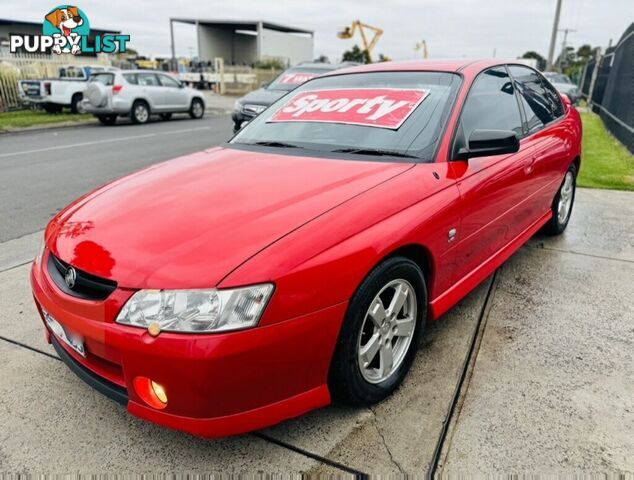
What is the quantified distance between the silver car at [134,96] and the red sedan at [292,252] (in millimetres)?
12226

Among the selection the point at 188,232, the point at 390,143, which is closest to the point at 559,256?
the point at 390,143

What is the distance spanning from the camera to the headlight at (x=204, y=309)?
67.7 inches

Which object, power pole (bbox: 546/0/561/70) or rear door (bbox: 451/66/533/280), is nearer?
rear door (bbox: 451/66/533/280)

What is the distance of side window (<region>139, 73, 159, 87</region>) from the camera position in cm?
1467

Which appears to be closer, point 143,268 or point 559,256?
point 143,268

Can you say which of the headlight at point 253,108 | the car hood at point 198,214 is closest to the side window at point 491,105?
the car hood at point 198,214

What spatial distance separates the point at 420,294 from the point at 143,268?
4.30ft

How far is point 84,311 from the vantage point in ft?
6.27

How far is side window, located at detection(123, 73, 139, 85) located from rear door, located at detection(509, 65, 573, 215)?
1268 cm

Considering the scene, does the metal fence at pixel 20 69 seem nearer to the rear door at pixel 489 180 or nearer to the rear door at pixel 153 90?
the rear door at pixel 153 90

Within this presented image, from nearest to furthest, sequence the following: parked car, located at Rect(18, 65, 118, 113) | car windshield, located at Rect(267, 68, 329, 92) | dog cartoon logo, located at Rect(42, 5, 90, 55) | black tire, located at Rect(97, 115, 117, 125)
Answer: car windshield, located at Rect(267, 68, 329, 92) → black tire, located at Rect(97, 115, 117, 125) → parked car, located at Rect(18, 65, 118, 113) → dog cartoon logo, located at Rect(42, 5, 90, 55)

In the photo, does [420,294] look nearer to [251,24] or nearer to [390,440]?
[390,440]

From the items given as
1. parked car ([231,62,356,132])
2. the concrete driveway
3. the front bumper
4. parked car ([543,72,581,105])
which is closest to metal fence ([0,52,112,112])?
parked car ([231,62,356,132])

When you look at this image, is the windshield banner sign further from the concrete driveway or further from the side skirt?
the concrete driveway
